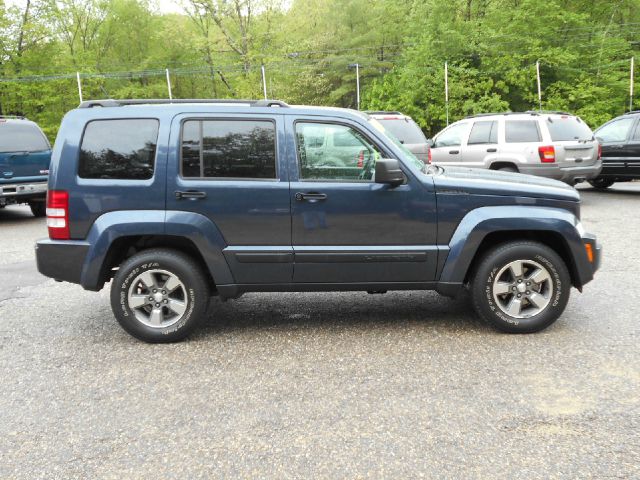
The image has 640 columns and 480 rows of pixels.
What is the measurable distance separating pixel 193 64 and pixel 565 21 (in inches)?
1314

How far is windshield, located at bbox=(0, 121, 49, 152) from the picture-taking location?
12.1 metres

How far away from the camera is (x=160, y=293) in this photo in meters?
4.52

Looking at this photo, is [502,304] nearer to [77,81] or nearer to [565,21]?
[565,21]

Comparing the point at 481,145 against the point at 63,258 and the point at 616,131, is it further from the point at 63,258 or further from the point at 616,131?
the point at 63,258

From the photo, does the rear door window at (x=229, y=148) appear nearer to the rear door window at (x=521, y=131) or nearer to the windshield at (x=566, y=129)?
the rear door window at (x=521, y=131)

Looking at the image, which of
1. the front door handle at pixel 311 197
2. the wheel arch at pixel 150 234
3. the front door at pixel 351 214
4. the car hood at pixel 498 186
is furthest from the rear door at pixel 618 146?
the wheel arch at pixel 150 234

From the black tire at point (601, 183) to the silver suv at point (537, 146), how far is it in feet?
8.65

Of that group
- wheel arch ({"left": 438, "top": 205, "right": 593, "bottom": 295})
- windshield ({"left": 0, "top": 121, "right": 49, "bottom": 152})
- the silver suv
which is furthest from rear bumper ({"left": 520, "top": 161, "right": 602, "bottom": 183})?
windshield ({"left": 0, "top": 121, "right": 49, "bottom": 152})

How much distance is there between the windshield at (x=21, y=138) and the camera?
12.1 m

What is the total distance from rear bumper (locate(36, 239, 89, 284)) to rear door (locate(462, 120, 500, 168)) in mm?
9385

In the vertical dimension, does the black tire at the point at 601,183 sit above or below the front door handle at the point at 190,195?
below

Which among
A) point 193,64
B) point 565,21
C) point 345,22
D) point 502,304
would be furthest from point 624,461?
point 193,64

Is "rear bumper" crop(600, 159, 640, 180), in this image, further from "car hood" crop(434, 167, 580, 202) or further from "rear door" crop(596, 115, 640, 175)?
"car hood" crop(434, 167, 580, 202)

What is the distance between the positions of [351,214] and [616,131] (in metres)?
11.4
